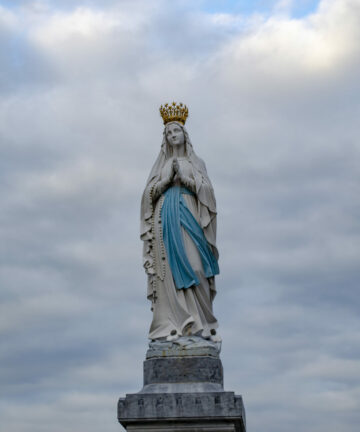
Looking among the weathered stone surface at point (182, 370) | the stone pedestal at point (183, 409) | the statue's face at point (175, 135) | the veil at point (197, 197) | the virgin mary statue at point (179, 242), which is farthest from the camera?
the statue's face at point (175, 135)

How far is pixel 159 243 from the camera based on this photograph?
1541 cm

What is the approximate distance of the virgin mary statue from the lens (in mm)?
14891

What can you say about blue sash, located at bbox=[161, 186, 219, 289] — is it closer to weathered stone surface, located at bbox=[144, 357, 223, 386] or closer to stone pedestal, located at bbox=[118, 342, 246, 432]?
weathered stone surface, located at bbox=[144, 357, 223, 386]

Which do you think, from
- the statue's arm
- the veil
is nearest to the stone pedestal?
the veil

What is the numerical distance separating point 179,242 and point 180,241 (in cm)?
3

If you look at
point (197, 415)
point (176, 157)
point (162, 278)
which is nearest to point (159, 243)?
point (162, 278)

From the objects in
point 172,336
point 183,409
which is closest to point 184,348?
point 172,336

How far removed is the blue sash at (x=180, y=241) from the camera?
15.0 metres

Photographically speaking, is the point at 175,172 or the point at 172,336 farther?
the point at 175,172

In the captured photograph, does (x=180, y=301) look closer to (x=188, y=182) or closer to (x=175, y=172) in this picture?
(x=188, y=182)

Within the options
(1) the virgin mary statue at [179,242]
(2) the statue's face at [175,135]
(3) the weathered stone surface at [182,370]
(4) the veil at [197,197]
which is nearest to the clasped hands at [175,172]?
(1) the virgin mary statue at [179,242]

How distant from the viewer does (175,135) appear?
1616 cm

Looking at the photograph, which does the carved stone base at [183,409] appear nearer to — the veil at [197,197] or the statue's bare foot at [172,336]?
the statue's bare foot at [172,336]

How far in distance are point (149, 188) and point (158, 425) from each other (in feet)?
16.7
